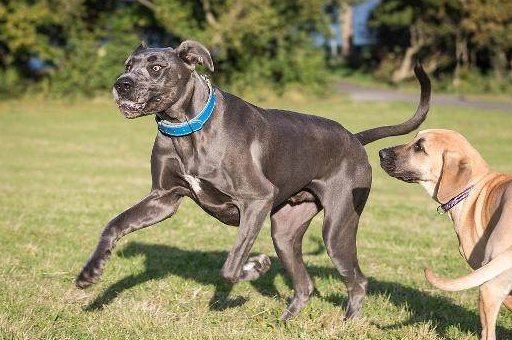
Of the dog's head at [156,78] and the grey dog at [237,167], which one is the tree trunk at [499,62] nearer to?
the grey dog at [237,167]

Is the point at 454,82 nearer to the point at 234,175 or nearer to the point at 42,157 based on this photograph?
the point at 42,157

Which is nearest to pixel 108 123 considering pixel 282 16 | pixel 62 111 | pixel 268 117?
pixel 62 111

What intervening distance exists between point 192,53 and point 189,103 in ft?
1.25

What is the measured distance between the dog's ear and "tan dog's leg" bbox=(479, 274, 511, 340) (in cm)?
246

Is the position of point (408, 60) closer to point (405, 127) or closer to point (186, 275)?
point (405, 127)

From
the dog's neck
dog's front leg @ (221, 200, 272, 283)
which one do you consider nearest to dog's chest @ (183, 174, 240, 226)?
dog's front leg @ (221, 200, 272, 283)

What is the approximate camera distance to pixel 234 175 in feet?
17.4

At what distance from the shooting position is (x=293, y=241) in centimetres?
631

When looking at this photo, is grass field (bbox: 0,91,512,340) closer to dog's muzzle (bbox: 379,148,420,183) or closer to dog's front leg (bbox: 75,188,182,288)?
dog's front leg (bbox: 75,188,182,288)

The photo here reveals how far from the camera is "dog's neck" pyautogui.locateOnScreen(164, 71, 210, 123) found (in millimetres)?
5309

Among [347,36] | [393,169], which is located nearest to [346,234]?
[393,169]

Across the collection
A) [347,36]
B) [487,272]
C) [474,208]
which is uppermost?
[474,208]

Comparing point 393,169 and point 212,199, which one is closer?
point 212,199

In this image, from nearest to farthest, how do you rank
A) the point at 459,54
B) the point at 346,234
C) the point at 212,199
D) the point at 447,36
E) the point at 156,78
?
the point at 156,78, the point at 212,199, the point at 346,234, the point at 459,54, the point at 447,36
